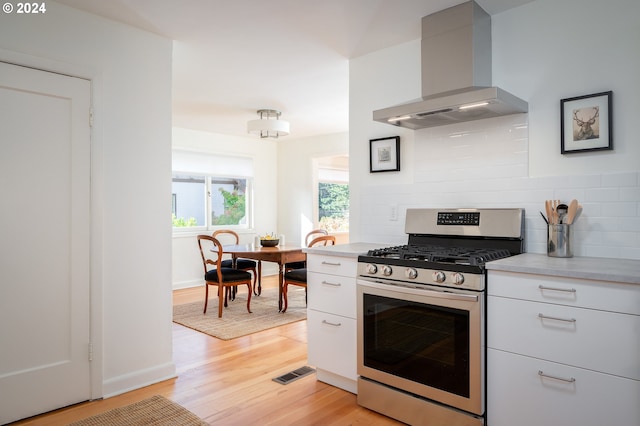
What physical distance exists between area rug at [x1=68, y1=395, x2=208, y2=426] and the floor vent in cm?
67

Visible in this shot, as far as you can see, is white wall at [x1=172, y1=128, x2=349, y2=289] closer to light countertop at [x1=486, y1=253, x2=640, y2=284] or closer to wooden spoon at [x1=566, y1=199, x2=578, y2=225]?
wooden spoon at [x1=566, y1=199, x2=578, y2=225]

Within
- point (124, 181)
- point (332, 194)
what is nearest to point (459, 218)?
point (124, 181)

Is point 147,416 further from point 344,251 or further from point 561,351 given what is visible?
point 561,351

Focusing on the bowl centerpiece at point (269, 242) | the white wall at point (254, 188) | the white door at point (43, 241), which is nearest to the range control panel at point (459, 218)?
the white door at point (43, 241)

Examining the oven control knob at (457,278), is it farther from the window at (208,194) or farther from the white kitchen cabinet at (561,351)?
the window at (208,194)

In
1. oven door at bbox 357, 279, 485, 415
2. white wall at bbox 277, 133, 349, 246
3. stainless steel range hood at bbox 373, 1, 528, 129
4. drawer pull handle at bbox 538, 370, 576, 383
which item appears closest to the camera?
drawer pull handle at bbox 538, 370, 576, 383

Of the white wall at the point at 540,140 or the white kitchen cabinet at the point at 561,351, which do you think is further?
the white wall at the point at 540,140

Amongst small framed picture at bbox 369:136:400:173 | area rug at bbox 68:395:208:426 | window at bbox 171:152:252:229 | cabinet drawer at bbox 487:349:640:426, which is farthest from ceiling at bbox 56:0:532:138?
area rug at bbox 68:395:208:426

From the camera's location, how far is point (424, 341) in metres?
2.18

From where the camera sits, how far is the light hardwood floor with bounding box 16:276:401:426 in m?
2.34

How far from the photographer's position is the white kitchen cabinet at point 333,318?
8.54 ft

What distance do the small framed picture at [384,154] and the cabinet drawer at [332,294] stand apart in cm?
95

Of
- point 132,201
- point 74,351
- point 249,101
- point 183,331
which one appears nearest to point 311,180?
point 249,101

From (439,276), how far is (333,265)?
0.79 metres
